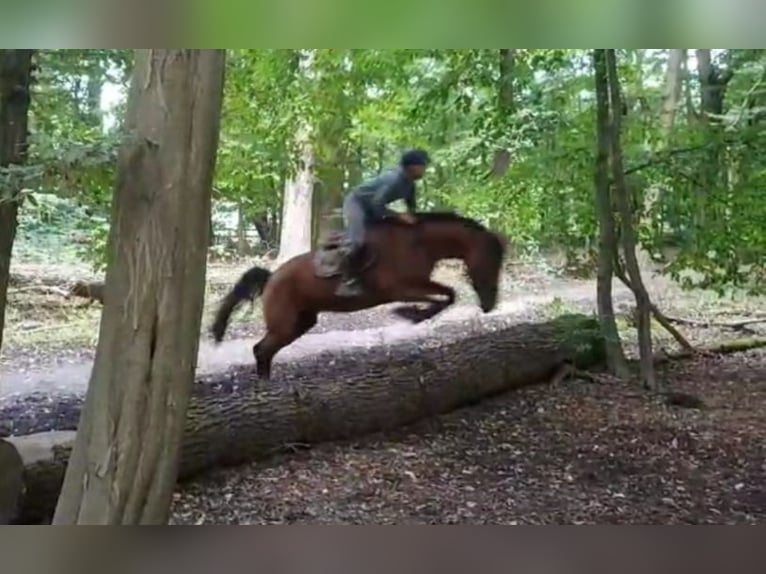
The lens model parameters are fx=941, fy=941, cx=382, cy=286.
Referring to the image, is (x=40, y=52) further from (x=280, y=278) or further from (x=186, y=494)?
(x=186, y=494)

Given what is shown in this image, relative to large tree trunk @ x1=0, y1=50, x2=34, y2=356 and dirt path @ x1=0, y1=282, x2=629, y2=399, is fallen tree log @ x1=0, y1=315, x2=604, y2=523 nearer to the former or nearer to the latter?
dirt path @ x1=0, y1=282, x2=629, y2=399

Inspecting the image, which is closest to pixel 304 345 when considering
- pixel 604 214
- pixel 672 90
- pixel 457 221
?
pixel 457 221

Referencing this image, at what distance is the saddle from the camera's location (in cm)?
267

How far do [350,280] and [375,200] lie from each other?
24 centimetres


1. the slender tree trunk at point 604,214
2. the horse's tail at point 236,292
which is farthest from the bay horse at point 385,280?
the slender tree trunk at point 604,214

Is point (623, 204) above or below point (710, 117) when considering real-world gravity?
below

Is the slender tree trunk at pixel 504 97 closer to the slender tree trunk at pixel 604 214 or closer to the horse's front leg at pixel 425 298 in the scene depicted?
the slender tree trunk at pixel 604 214

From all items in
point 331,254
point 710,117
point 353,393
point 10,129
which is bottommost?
point 353,393

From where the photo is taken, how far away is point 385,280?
106 inches

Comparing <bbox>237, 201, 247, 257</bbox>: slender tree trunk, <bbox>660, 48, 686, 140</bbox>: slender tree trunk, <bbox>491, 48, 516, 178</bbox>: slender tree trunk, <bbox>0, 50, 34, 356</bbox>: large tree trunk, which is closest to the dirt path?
<bbox>0, 50, 34, 356</bbox>: large tree trunk

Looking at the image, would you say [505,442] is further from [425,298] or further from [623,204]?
[623,204]
